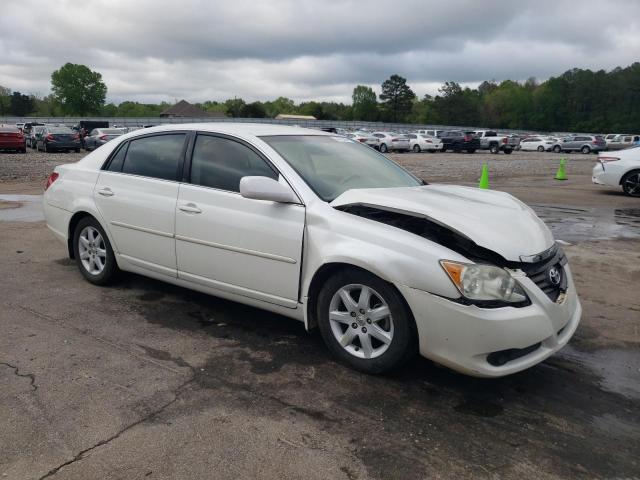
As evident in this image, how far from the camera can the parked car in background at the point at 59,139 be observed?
30.0 m

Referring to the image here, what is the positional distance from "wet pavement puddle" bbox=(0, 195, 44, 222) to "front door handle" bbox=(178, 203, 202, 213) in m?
5.79

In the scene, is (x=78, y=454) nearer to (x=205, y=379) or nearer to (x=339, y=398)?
(x=205, y=379)

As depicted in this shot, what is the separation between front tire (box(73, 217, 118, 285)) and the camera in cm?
532

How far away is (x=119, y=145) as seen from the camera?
213 inches

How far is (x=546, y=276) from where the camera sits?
350 cm

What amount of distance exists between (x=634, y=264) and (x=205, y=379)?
5617 millimetres

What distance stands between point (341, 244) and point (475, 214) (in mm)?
919

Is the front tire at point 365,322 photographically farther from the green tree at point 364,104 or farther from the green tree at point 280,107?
the green tree at point 280,107

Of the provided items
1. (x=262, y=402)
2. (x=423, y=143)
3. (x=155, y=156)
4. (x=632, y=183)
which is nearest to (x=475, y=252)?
(x=262, y=402)

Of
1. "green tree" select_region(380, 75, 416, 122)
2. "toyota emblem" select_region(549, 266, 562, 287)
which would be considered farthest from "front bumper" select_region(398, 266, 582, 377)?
"green tree" select_region(380, 75, 416, 122)

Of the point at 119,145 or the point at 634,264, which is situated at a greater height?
the point at 119,145

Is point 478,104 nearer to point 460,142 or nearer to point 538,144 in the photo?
point 538,144

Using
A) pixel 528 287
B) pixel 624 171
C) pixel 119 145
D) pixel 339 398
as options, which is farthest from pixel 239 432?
pixel 624 171

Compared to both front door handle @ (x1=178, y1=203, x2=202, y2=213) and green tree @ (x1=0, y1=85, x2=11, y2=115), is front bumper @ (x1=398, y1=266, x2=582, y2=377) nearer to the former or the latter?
front door handle @ (x1=178, y1=203, x2=202, y2=213)
